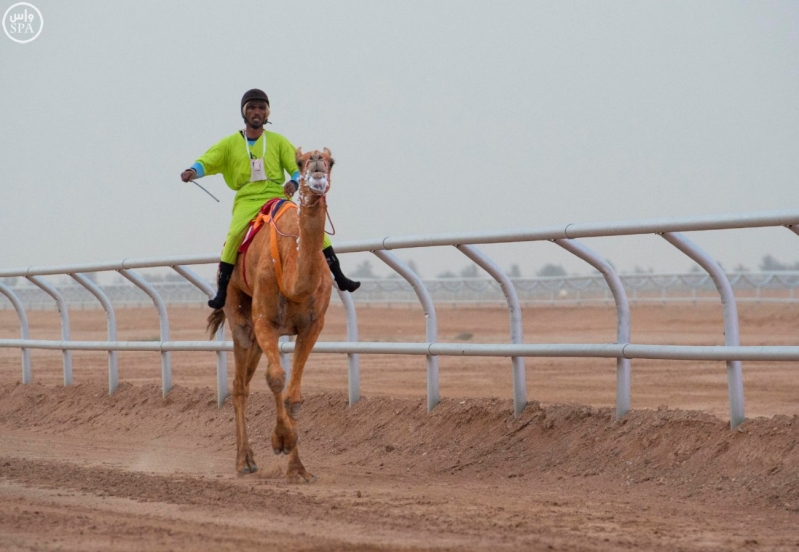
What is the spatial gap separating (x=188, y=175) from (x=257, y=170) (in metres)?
0.56

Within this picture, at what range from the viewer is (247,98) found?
8867mm

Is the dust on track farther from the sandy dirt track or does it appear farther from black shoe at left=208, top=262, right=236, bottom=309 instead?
black shoe at left=208, top=262, right=236, bottom=309

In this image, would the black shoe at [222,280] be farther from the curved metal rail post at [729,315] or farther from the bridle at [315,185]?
the curved metal rail post at [729,315]

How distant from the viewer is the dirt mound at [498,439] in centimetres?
687

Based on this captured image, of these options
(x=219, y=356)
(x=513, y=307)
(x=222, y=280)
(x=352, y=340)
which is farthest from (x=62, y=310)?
(x=513, y=307)

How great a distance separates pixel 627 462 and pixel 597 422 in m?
0.67

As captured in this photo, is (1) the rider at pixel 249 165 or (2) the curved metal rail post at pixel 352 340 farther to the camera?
(2) the curved metal rail post at pixel 352 340

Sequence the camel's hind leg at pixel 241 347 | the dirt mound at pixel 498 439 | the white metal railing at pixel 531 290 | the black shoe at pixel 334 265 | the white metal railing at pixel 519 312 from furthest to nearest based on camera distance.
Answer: the white metal railing at pixel 531 290, the camel's hind leg at pixel 241 347, the black shoe at pixel 334 265, the white metal railing at pixel 519 312, the dirt mound at pixel 498 439

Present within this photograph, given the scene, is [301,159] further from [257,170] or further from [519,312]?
[519,312]

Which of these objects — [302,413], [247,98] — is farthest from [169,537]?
[302,413]

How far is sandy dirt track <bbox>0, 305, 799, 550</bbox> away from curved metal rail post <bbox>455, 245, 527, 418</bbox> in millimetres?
116

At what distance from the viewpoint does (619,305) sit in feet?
26.0

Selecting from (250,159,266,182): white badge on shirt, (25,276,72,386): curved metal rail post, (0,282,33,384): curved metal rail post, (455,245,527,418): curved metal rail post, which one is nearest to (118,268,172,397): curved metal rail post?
(25,276,72,386): curved metal rail post

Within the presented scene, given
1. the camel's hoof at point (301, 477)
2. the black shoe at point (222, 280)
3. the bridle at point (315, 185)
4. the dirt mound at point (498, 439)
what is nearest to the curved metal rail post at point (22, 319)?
the dirt mound at point (498, 439)
